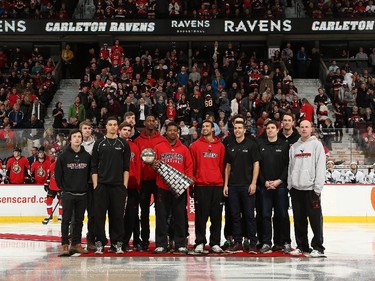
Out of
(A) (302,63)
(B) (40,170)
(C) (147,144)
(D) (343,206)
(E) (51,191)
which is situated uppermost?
(A) (302,63)

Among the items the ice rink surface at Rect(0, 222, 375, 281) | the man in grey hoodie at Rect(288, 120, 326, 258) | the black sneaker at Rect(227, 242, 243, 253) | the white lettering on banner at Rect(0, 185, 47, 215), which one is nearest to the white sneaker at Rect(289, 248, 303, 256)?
the man in grey hoodie at Rect(288, 120, 326, 258)

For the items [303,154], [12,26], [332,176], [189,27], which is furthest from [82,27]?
[303,154]

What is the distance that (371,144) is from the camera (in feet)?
75.0

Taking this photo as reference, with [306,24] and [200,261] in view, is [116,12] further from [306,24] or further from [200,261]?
[200,261]

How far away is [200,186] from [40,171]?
940 centimetres

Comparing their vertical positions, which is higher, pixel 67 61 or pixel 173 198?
pixel 67 61

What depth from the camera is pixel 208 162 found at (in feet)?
43.1

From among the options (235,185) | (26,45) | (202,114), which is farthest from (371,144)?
(26,45)

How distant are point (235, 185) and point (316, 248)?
1600mm

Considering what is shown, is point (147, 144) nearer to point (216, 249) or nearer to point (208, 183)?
point (208, 183)

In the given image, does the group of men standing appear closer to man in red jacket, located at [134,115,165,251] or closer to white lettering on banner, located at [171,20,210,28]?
man in red jacket, located at [134,115,165,251]

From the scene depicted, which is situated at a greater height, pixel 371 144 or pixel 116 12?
pixel 116 12

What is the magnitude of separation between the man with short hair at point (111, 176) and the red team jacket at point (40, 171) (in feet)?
29.5

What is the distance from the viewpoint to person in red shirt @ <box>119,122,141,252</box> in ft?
42.9
